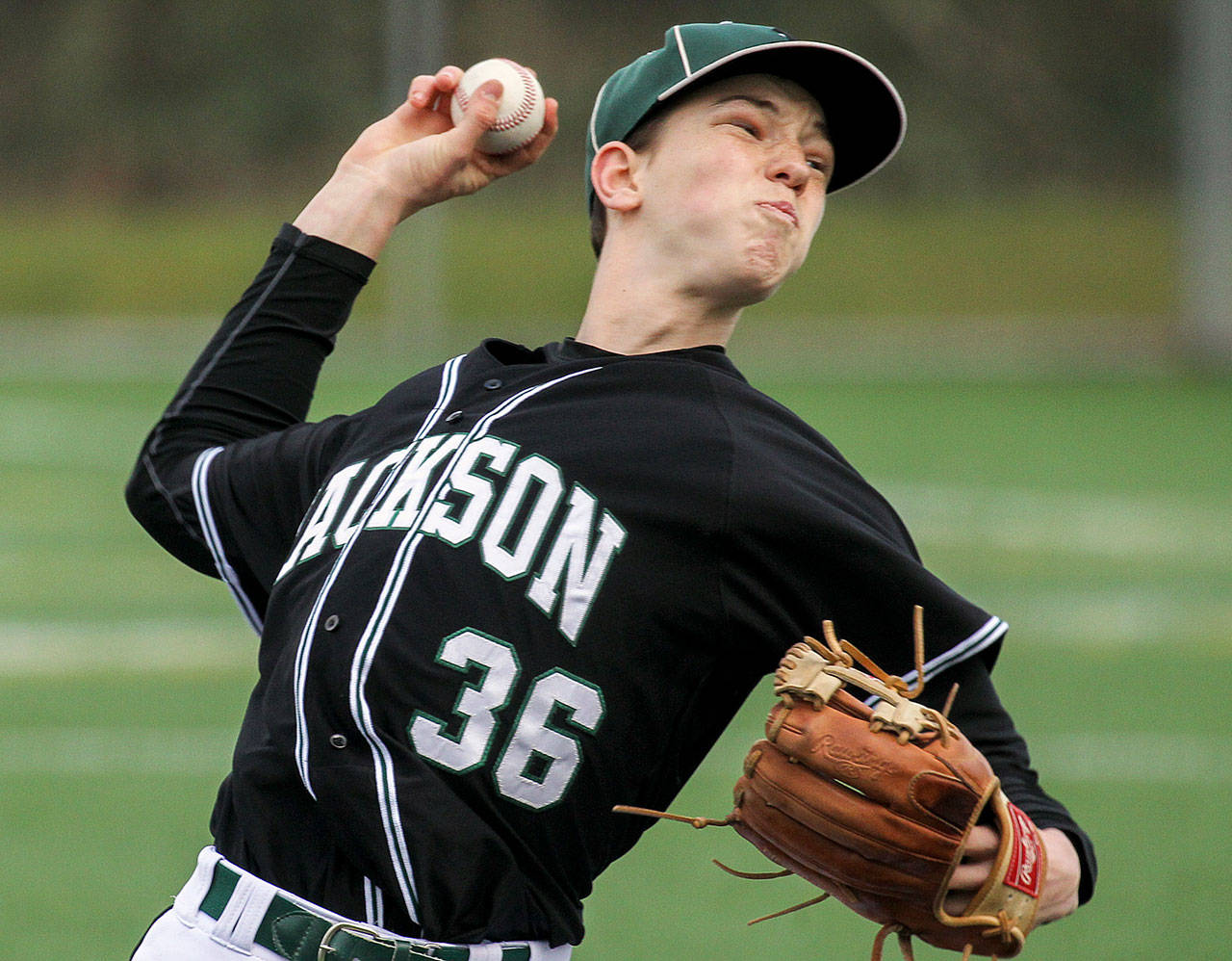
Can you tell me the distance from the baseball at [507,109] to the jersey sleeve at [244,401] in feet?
0.84

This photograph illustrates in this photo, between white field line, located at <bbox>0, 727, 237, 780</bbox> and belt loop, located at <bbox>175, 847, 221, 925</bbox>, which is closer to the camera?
belt loop, located at <bbox>175, 847, 221, 925</bbox>

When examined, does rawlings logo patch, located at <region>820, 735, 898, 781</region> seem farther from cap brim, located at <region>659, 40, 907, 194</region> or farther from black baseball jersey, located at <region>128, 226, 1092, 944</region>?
cap brim, located at <region>659, 40, 907, 194</region>

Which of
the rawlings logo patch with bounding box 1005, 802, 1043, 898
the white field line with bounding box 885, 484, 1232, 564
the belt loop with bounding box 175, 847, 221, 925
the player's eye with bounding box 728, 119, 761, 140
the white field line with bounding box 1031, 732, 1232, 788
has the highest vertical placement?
the player's eye with bounding box 728, 119, 761, 140

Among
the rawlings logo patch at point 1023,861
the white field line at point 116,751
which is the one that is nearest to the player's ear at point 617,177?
the rawlings logo patch at point 1023,861

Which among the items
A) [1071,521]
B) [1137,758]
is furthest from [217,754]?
[1071,521]

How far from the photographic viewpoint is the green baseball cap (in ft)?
7.34

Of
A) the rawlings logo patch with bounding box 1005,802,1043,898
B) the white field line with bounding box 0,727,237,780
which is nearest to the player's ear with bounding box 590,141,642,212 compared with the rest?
the rawlings logo patch with bounding box 1005,802,1043,898

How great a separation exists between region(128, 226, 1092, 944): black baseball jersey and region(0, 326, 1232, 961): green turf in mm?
2451

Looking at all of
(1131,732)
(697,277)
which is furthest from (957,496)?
(697,277)

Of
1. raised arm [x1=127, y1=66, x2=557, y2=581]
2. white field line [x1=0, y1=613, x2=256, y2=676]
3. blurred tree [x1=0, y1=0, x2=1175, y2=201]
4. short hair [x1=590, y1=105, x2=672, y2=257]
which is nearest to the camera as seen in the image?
short hair [x1=590, y1=105, x2=672, y2=257]

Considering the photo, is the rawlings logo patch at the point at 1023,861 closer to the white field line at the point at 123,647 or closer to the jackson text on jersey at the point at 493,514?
the jackson text on jersey at the point at 493,514

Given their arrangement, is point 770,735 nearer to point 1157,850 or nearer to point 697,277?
point 697,277

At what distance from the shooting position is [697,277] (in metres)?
2.25

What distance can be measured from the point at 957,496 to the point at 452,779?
9123 mm
